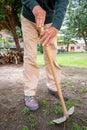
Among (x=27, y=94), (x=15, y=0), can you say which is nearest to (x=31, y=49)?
(x=27, y=94)

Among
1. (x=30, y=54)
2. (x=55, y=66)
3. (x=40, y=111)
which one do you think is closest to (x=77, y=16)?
(x=55, y=66)

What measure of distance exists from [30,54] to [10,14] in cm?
491

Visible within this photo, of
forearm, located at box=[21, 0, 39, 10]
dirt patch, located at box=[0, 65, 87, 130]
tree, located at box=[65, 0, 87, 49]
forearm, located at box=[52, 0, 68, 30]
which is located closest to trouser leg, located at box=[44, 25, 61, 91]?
dirt patch, located at box=[0, 65, 87, 130]

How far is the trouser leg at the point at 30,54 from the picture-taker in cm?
309

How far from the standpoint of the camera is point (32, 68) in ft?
10.3

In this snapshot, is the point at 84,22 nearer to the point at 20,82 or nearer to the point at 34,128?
the point at 20,82

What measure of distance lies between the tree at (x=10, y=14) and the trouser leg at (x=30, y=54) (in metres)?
4.16

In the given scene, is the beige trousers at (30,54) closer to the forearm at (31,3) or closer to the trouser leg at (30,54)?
the trouser leg at (30,54)

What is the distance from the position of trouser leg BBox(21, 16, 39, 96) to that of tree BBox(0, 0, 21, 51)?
4.16 meters

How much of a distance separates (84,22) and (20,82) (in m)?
10.1

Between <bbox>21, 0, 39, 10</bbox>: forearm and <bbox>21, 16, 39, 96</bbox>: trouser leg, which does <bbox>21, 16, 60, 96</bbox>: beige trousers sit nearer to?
<bbox>21, 16, 39, 96</bbox>: trouser leg

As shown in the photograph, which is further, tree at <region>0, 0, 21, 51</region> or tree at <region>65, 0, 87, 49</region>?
tree at <region>65, 0, 87, 49</region>

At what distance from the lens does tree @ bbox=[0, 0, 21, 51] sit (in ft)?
23.7

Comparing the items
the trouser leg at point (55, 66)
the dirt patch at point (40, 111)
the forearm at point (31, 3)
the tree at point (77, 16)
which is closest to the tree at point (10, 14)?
the dirt patch at point (40, 111)
